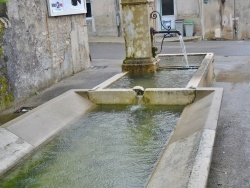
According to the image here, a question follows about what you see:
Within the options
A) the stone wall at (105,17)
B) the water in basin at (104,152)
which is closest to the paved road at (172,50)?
the stone wall at (105,17)

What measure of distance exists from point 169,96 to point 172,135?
4.38ft

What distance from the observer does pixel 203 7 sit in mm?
18891

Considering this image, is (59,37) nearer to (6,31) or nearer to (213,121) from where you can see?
(6,31)


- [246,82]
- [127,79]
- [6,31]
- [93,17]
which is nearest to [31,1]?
[6,31]

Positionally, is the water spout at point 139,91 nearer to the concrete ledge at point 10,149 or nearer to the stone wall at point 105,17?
the concrete ledge at point 10,149

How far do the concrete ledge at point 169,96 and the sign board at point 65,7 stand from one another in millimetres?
3755

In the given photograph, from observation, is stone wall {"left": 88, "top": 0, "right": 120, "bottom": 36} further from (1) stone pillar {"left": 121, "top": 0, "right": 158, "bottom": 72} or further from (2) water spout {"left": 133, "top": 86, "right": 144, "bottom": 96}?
(2) water spout {"left": 133, "top": 86, "right": 144, "bottom": 96}

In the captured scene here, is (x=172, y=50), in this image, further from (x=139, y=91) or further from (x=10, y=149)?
(x=10, y=149)

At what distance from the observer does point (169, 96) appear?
6297 millimetres

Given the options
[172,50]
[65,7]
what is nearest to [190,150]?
[65,7]

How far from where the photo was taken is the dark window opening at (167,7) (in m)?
20.0

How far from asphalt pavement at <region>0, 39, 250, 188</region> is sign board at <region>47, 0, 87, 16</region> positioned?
64.5 inches

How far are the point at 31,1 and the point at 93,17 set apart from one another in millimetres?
12384

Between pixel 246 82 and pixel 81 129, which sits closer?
pixel 81 129
